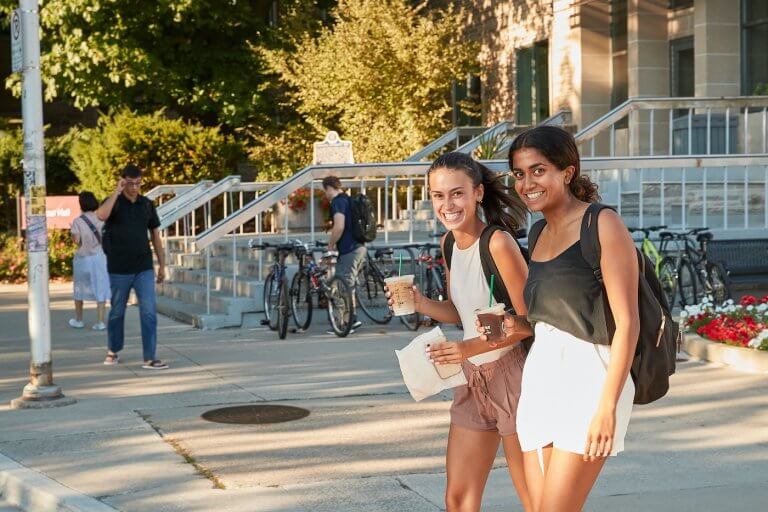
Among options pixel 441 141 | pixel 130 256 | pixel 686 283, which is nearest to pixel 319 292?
pixel 130 256

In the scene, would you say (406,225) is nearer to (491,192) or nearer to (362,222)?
(362,222)

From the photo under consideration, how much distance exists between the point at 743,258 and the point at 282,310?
5.87m

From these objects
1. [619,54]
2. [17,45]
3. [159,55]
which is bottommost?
[17,45]

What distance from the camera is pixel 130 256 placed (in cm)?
1073

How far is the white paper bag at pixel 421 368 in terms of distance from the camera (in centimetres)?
435

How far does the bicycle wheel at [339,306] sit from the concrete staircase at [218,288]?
1.48 metres

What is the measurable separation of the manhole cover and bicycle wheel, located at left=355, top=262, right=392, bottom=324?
508 cm

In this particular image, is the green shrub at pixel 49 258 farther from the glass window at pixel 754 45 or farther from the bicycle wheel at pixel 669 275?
the glass window at pixel 754 45

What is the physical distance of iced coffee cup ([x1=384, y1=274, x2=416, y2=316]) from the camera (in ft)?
14.5

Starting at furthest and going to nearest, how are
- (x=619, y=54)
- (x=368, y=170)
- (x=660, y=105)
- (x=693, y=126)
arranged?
1. (x=619, y=54)
2. (x=693, y=126)
3. (x=660, y=105)
4. (x=368, y=170)

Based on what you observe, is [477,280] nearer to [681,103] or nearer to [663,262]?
[663,262]

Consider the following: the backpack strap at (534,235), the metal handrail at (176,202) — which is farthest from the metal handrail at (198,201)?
the backpack strap at (534,235)

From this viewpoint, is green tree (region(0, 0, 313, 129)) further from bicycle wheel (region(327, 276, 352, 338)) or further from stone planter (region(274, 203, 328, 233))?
bicycle wheel (region(327, 276, 352, 338))

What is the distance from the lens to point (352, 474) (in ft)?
21.8
